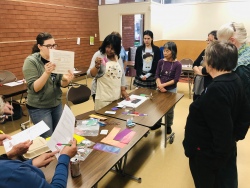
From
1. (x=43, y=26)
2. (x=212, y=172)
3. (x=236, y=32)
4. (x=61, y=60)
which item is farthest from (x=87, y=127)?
(x=43, y=26)

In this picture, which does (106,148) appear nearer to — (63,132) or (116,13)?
(63,132)

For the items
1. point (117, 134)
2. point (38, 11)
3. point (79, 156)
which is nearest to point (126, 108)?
point (117, 134)

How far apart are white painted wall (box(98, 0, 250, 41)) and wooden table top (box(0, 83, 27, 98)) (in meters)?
4.46

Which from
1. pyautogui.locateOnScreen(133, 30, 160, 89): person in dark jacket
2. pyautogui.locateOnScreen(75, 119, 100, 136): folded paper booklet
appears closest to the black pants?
pyautogui.locateOnScreen(75, 119, 100, 136): folded paper booklet

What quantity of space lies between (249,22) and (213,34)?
428 cm

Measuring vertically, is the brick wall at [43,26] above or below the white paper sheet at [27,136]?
above

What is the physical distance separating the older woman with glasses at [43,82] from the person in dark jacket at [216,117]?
4.23ft

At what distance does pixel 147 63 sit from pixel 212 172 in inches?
87.0

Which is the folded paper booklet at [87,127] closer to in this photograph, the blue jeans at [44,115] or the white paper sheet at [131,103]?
the blue jeans at [44,115]

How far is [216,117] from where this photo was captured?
1312 millimetres

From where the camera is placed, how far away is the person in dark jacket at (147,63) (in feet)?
11.1

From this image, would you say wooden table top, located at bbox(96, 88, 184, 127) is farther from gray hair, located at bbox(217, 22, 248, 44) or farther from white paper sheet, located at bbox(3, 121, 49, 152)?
gray hair, located at bbox(217, 22, 248, 44)

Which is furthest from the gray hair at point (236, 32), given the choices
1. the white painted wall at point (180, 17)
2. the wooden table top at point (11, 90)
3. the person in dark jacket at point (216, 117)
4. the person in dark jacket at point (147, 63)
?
the white painted wall at point (180, 17)

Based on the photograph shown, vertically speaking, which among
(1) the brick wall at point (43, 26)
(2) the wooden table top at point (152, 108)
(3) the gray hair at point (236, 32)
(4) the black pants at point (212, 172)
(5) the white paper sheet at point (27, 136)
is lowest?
(4) the black pants at point (212, 172)
